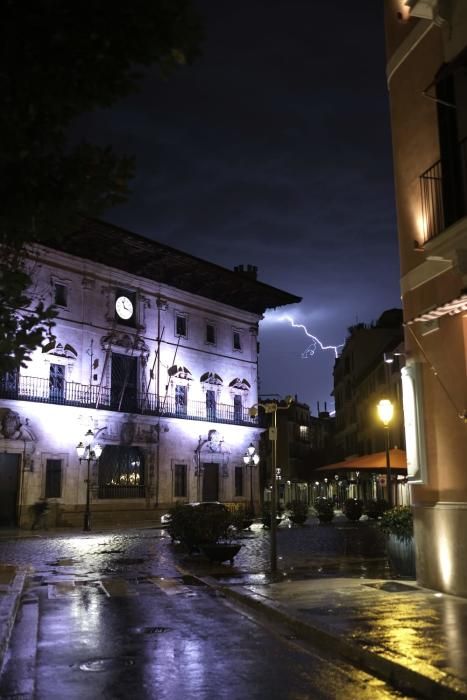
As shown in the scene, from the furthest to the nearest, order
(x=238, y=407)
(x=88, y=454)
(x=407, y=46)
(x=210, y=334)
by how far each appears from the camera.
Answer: (x=238, y=407), (x=210, y=334), (x=88, y=454), (x=407, y=46)

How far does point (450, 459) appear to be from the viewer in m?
10.9

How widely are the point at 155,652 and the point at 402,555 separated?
243 inches

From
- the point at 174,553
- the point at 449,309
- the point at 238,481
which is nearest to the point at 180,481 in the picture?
the point at 238,481

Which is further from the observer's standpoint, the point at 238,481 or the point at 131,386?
the point at 238,481

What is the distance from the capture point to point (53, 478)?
113 feet

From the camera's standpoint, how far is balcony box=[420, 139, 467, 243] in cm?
1106

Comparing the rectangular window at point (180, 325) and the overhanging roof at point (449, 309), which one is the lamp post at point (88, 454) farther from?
the overhanging roof at point (449, 309)

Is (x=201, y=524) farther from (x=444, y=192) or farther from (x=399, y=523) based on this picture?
(x=444, y=192)

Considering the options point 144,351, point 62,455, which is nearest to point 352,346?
point 144,351

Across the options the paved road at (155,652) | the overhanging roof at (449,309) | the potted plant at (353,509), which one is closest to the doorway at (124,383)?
the potted plant at (353,509)

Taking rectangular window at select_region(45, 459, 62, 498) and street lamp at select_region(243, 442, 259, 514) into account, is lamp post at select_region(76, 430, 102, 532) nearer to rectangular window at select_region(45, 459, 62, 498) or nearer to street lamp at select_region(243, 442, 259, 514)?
rectangular window at select_region(45, 459, 62, 498)

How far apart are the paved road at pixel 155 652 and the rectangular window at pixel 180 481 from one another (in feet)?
89.3

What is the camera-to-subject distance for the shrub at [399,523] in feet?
41.1

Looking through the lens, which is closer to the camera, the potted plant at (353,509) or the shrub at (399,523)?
the shrub at (399,523)
